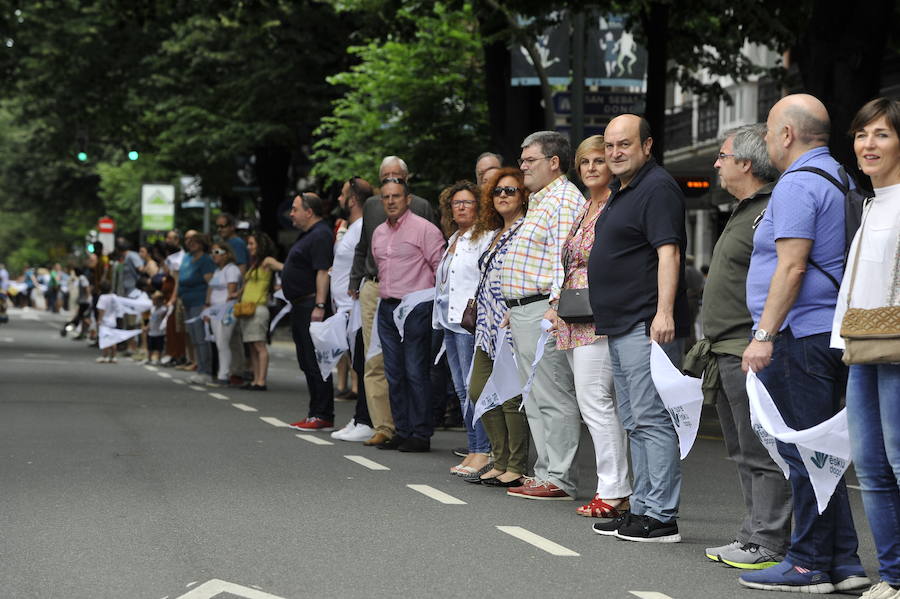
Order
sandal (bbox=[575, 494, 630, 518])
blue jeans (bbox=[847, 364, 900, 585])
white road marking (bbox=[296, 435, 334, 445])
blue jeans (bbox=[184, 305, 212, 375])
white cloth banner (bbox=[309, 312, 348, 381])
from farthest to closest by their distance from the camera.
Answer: blue jeans (bbox=[184, 305, 212, 375]) < white cloth banner (bbox=[309, 312, 348, 381]) < white road marking (bbox=[296, 435, 334, 445]) < sandal (bbox=[575, 494, 630, 518]) < blue jeans (bbox=[847, 364, 900, 585])

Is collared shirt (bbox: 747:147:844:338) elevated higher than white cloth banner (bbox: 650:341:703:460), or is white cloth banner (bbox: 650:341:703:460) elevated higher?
collared shirt (bbox: 747:147:844:338)

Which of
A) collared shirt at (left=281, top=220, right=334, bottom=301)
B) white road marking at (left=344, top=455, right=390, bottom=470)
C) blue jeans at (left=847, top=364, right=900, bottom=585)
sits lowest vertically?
white road marking at (left=344, top=455, right=390, bottom=470)

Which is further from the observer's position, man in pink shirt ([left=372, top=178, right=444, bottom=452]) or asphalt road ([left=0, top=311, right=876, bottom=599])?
man in pink shirt ([left=372, top=178, right=444, bottom=452])

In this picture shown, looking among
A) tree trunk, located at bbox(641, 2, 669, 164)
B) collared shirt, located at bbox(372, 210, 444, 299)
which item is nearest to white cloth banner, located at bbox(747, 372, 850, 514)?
collared shirt, located at bbox(372, 210, 444, 299)

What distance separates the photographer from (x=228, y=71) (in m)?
38.4

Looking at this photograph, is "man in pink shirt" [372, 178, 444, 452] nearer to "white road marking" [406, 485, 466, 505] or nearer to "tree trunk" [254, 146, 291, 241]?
"white road marking" [406, 485, 466, 505]

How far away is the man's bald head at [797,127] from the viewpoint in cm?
675

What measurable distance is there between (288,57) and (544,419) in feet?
91.8

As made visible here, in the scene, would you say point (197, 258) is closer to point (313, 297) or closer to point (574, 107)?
point (574, 107)

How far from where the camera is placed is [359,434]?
12.9 m

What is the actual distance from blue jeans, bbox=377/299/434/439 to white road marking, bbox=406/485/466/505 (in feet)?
6.26

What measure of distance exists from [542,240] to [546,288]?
30cm

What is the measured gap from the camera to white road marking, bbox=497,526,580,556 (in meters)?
7.63

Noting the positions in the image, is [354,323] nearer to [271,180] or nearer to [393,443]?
[393,443]
